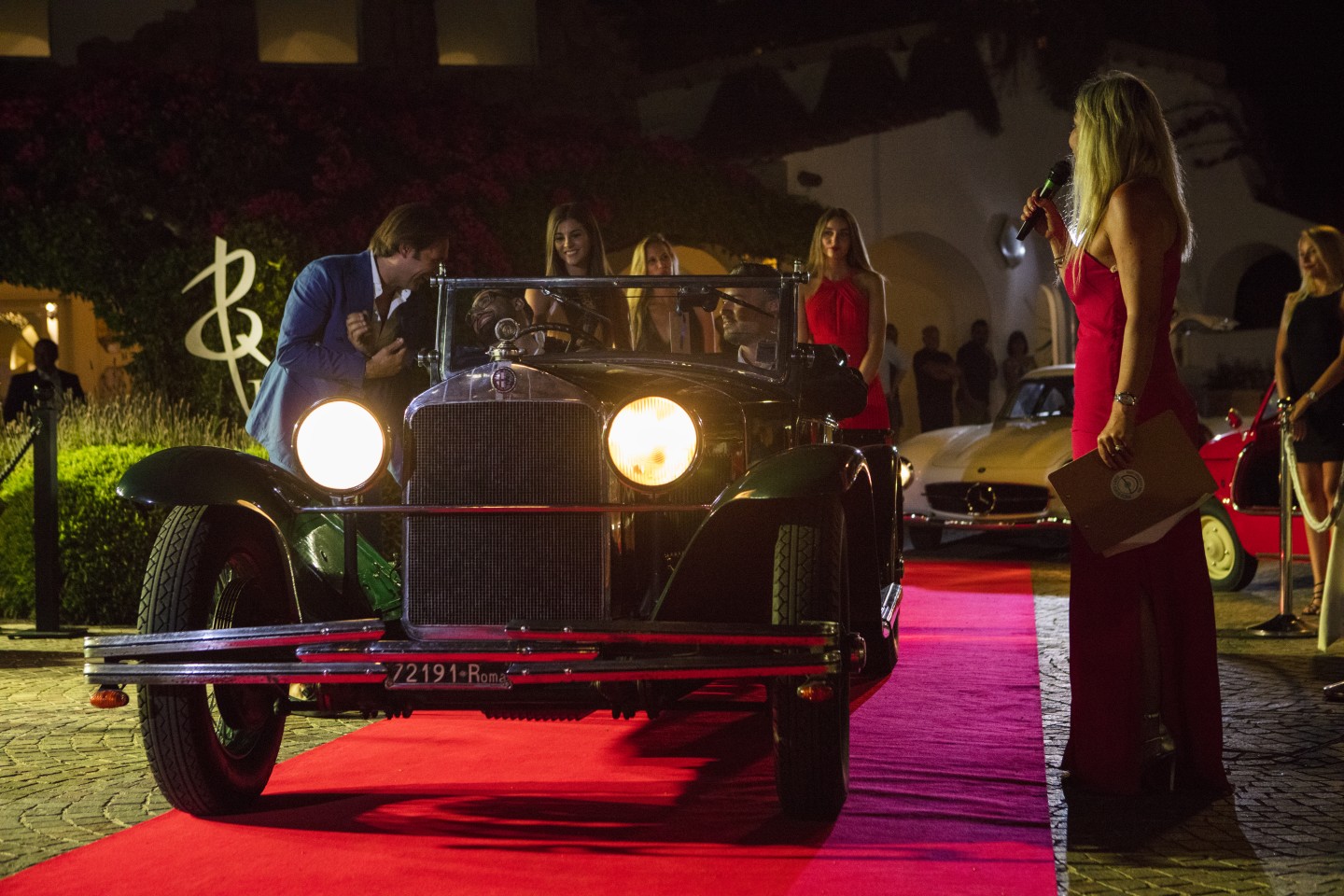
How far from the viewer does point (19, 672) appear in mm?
6664

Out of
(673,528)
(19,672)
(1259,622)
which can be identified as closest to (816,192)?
(1259,622)

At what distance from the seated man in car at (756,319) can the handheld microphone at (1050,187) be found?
Result: 3.48 ft

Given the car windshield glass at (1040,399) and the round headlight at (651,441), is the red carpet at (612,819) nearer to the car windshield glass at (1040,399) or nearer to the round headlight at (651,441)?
the round headlight at (651,441)

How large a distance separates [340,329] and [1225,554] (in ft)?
19.2

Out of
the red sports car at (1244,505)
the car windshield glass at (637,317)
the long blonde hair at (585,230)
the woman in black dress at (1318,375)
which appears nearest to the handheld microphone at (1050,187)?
the car windshield glass at (637,317)

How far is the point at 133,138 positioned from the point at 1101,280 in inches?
423

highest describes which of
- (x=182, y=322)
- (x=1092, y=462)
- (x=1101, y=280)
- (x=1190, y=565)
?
(x=182, y=322)

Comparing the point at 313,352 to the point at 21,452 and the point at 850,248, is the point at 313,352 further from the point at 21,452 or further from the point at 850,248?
the point at 21,452

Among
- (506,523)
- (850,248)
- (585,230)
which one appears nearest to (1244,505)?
(850,248)

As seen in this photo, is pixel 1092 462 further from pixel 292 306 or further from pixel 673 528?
pixel 292 306

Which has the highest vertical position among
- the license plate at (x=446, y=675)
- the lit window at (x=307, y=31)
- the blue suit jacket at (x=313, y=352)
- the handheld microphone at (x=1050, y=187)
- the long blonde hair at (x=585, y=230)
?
the lit window at (x=307, y=31)

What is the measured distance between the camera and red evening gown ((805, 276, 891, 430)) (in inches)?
280

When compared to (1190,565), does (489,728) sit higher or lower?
lower

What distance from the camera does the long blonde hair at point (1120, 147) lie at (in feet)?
13.9
